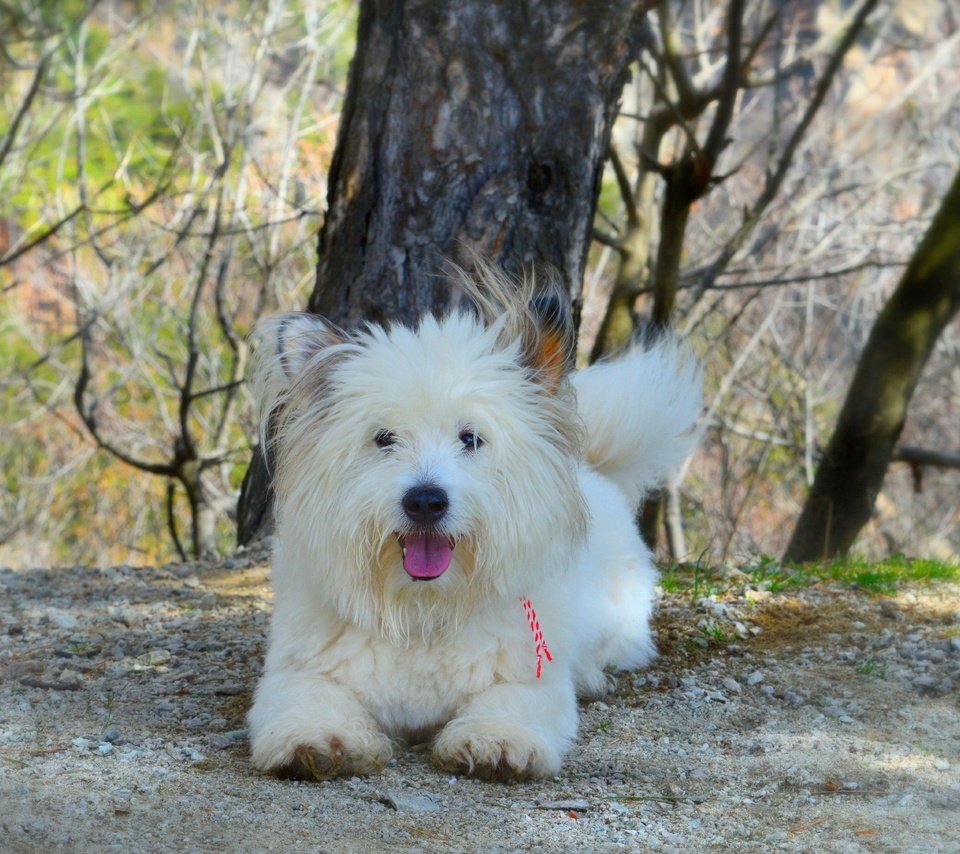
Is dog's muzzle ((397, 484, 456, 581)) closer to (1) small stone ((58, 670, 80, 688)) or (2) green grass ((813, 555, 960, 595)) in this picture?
(1) small stone ((58, 670, 80, 688))

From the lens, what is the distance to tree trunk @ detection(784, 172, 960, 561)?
865 centimetres

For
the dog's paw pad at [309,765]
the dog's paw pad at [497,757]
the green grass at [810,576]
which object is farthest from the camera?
the green grass at [810,576]

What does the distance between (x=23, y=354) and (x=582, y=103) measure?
14.2 meters

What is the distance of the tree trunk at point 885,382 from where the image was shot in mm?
8648

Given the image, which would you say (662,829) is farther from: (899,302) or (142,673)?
(899,302)

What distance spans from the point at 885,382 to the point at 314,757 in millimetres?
6127

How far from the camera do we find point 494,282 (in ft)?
13.7

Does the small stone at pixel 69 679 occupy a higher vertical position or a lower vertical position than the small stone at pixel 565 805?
lower

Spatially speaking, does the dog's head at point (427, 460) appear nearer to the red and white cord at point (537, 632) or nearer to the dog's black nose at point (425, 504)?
the dog's black nose at point (425, 504)

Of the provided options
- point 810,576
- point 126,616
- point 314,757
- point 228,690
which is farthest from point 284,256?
point 314,757

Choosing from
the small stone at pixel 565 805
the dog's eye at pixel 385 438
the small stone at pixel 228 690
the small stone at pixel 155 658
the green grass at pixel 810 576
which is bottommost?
the small stone at pixel 155 658

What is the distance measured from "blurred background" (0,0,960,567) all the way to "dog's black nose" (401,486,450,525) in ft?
14.5

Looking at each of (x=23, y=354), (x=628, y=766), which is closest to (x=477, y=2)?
(x=628, y=766)

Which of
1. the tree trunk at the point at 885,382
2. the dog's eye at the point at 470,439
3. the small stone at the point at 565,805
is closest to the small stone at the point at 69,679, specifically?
the dog's eye at the point at 470,439
